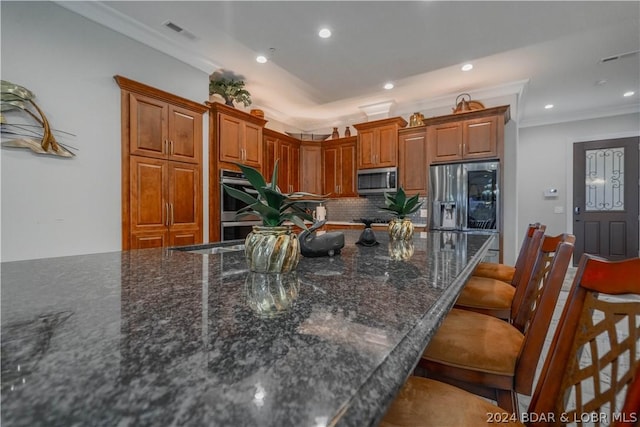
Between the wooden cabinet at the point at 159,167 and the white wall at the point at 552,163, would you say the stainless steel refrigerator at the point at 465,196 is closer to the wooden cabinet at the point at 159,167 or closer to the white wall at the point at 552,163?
the white wall at the point at 552,163

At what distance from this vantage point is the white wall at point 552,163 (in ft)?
15.9

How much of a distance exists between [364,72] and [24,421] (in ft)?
12.4

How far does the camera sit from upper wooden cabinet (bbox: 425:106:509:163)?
3.58m

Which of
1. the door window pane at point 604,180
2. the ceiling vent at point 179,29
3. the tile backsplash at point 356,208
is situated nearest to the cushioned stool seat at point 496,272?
the tile backsplash at point 356,208

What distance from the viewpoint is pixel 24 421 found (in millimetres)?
262

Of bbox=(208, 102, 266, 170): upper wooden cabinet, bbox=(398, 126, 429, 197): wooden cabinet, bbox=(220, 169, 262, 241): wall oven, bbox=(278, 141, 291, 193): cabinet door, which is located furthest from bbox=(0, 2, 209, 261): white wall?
bbox=(398, 126, 429, 197): wooden cabinet

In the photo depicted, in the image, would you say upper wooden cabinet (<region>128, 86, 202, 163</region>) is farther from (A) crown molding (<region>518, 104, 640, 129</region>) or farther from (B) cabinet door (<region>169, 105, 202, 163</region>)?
(A) crown molding (<region>518, 104, 640, 129</region>)

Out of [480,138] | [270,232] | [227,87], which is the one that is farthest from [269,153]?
[270,232]

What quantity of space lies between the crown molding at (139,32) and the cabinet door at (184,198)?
3.74 feet

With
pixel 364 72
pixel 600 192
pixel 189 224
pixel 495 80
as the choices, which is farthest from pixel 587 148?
pixel 189 224

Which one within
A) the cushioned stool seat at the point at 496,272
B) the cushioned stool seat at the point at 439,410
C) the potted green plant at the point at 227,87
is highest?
the potted green plant at the point at 227,87

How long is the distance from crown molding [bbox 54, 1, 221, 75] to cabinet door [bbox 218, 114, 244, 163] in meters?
0.58

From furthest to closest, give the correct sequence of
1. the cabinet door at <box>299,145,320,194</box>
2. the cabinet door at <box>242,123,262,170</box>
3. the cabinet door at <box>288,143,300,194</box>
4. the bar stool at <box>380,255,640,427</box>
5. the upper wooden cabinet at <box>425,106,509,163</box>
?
the cabinet door at <box>299,145,320,194</box> → the cabinet door at <box>288,143,300,194</box> → the cabinet door at <box>242,123,262,170</box> → the upper wooden cabinet at <box>425,106,509,163</box> → the bar stool at <box>380,255,640,427</box>

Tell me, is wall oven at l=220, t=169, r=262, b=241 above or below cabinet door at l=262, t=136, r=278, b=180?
below
